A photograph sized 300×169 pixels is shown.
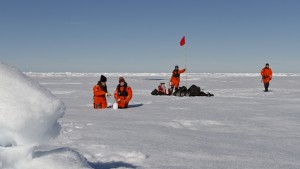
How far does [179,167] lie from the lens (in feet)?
11.0

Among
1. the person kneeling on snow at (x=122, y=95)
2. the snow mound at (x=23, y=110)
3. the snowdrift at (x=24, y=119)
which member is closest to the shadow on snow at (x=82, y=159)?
the snowdrift at (x=24, y=119)

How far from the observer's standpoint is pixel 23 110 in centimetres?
204

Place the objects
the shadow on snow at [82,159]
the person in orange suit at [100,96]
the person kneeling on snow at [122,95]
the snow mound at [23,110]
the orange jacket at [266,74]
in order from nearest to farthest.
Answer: the snow mound at [23,110] → the shadow on snow at [82,159] → the person in orange suit at [100,96] → the person kneeling on snow at [122,95] → the orange jacket at [266,74]

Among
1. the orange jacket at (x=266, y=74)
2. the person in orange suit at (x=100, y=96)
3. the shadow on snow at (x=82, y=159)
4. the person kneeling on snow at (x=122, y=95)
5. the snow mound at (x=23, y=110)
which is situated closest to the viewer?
the snow mound at (x=23, y=110)

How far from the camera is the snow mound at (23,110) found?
2.02 m

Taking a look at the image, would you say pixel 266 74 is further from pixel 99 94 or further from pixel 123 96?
pixel 99 94

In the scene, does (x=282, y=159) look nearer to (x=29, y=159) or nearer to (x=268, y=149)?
(x=268, y=149)

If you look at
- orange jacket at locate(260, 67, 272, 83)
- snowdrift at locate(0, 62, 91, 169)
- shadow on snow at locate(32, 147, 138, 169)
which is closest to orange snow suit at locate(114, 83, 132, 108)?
shadow on snow at locate(32, 147, 138, 169)

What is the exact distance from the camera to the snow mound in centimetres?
202

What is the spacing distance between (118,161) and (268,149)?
6.64 ft

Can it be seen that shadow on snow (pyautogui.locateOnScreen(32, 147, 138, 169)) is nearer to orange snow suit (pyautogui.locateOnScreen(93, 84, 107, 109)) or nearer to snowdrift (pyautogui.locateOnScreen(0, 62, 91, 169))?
snowdrift (pyautogui.locateOnScreen(0, 62, 91, 169))

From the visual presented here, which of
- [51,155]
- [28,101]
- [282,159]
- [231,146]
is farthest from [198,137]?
[28,101]

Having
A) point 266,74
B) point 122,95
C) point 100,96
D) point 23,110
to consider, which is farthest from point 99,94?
point 266,74

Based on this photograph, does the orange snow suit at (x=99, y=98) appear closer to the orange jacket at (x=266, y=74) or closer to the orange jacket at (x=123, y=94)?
the orange jacket at (x=123, y=94)
